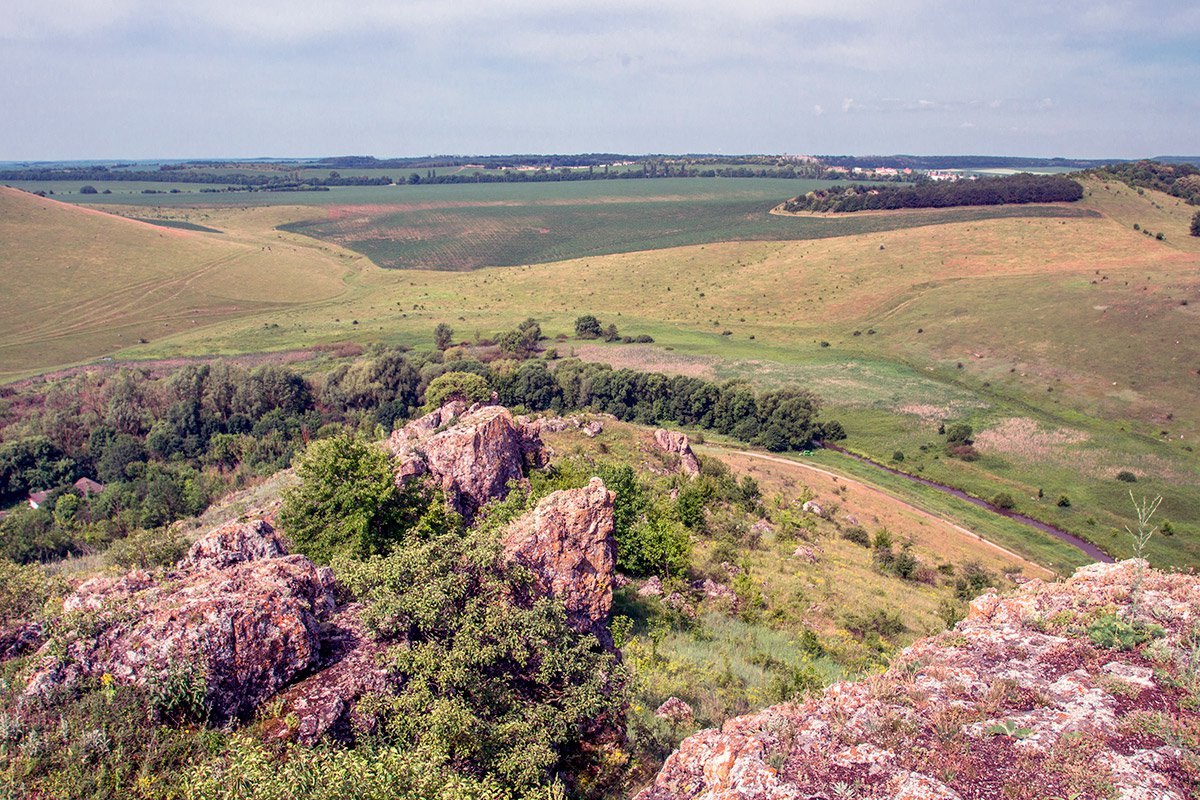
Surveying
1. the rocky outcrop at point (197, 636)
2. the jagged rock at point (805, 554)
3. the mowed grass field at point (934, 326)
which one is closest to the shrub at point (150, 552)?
the rocky outcrop at point (197, 636)

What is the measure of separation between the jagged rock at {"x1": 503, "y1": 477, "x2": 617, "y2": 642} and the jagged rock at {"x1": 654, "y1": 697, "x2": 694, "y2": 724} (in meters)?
1.99

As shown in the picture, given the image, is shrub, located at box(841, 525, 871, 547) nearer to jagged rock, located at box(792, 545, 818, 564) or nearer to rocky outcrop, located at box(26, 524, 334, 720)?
jagged rock, located at box(792, 545, 818, 564)

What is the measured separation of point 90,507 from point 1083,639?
53426 mm

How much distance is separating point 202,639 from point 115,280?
420 ft

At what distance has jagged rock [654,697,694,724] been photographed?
46.1 feet

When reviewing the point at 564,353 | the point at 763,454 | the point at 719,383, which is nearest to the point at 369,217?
the point at 564,353

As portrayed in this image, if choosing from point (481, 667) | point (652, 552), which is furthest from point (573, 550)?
point (652, 552)

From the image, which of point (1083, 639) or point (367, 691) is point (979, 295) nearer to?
point (1083, 639)

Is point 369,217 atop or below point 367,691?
atop

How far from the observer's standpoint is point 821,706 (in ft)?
32.9

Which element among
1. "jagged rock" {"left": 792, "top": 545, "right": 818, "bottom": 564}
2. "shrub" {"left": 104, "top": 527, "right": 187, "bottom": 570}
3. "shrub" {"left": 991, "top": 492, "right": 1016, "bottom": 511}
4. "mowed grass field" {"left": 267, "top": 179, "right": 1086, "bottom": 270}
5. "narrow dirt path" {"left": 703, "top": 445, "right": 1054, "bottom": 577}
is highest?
"mowed grass field" {"left": 267, "top": 179, "right": 1086, "bottom": 270}

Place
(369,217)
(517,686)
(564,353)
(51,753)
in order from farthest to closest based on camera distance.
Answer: (369,217), (564,353), (517,686), (51,753)

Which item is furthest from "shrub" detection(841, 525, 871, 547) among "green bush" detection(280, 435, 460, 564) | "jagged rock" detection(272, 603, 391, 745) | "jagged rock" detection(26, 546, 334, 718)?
"jagged rock" detection(26, 546, 334, 718)

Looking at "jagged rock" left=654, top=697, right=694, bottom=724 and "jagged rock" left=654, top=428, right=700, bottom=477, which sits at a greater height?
"jagged rock" left=654, top=697, right=694, bottom=724
